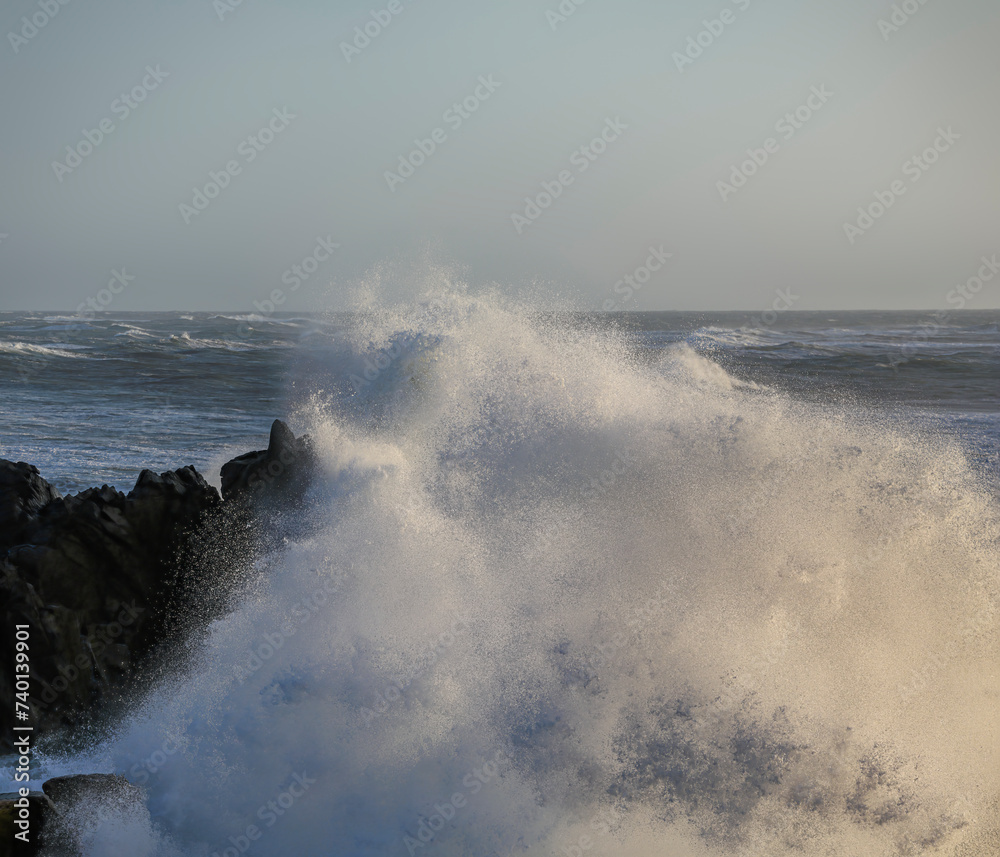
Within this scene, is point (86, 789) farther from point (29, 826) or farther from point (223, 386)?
point (223, 386)

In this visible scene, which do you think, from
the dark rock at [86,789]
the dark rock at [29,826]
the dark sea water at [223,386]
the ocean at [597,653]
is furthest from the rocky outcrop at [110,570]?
the dark sea water at [223,386]

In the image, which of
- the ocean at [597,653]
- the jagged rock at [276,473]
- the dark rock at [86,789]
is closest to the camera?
the ocean at [597,653]

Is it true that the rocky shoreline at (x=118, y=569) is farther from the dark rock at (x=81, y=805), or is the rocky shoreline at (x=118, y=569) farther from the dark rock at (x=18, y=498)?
the dark rock at (x=81, y=805)

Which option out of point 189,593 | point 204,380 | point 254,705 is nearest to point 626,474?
point 254,705

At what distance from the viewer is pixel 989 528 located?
6273 mm

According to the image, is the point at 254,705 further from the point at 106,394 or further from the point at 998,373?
the point at 998,373

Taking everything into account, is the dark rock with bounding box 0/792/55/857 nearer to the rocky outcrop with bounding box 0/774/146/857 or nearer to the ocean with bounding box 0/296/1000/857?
the rocky outcrop with bounding box 0/774/146/857

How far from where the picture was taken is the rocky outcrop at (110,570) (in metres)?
5.95

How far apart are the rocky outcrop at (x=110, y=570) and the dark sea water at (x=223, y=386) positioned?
3.91 metres

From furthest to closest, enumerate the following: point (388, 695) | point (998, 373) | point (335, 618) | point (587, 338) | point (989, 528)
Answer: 1. point (998, 373)
2. point (587, 338)
3. point (989, 528)
4. point (335, 618)
5. point (388, 695)

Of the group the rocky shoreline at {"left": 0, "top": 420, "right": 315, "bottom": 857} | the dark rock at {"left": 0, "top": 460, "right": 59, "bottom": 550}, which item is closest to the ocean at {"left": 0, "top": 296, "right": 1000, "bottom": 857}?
the rocky shoreline at {"left": 0, "top": 420, "right": 315, "bottom": 857}

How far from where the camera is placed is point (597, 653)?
5078mm

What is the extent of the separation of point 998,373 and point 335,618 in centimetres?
2988

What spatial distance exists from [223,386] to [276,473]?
672 inches
